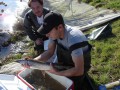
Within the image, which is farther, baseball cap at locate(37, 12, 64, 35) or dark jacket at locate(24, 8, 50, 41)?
dark jacket at locate(24, 8, 50, 41)

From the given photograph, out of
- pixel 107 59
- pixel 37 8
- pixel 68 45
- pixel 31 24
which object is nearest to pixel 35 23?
pixel 31 24

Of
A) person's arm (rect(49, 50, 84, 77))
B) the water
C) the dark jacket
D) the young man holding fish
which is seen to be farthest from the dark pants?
person's arm (rect(49, 50, 84, 77))

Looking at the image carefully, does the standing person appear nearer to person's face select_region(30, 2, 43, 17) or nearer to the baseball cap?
person's face select_region(30, 2, 43, 17)

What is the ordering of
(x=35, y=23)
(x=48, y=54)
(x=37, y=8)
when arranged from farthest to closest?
(x=35, y=23)
(x=37, y=8)
(x=48, y=54)

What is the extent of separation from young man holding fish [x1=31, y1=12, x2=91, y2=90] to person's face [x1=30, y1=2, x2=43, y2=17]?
1.04 m

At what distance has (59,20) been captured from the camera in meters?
3.78

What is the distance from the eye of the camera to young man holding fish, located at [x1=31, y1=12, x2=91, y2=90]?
3.80m

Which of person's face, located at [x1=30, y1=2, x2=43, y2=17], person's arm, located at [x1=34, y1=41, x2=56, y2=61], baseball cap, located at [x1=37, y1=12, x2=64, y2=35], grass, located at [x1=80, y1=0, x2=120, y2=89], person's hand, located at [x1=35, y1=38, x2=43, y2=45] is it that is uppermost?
baseball cap, located at [x1=37, y1=12, x2=64, y2=35]

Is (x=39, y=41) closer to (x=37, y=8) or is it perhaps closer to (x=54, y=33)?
(x=37, y=8)

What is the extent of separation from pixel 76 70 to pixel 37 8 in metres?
1.80

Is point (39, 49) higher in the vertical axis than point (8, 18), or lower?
lower

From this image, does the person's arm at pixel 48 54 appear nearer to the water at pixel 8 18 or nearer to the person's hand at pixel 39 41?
the person's hand at pixel 39 41

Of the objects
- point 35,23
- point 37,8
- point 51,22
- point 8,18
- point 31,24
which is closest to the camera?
point 51,22

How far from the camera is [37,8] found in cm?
533
